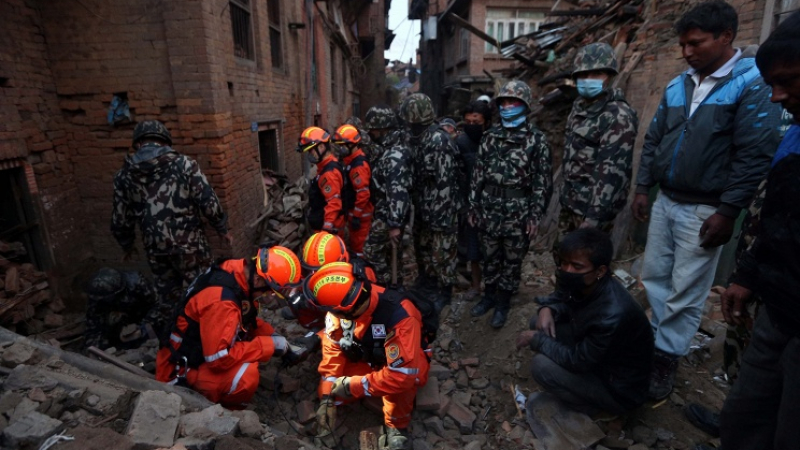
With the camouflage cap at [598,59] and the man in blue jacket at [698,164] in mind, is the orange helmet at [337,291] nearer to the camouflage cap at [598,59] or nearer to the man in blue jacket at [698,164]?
the man in blue jacket at [698,164]

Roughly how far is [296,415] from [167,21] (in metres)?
4.12

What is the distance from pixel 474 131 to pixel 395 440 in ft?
10.6

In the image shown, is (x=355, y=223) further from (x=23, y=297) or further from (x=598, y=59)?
(x=23, y=297)

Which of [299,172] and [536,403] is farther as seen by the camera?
[299,172]

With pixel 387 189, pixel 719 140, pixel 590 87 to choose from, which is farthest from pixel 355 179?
pixel 719 140

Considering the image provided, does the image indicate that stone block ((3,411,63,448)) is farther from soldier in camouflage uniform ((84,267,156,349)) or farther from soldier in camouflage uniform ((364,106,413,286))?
soldier in camouflage uniform ((364,106,413,286))

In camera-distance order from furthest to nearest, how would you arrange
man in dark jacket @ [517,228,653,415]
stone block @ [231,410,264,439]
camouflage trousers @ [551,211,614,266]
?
camouflage trousers @ [551,211,614,266]
man in dark jacket @ [517,228,653,415]
stone block @ [231,410,264,439]

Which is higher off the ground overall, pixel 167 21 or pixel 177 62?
pixel 167 21

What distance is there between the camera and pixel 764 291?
62.6 inches

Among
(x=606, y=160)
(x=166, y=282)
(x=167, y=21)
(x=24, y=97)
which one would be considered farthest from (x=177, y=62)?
(x=606, y=160)

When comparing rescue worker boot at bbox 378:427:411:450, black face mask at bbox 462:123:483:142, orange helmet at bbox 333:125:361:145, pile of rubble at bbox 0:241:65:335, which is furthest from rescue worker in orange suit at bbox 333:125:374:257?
pile of rubble at bbox 0:241:65:335

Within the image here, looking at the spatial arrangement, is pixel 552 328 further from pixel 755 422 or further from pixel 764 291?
pixel 764 291

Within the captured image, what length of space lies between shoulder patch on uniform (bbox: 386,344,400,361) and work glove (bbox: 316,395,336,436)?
58 centimetres

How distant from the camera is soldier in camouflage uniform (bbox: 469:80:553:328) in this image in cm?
343
